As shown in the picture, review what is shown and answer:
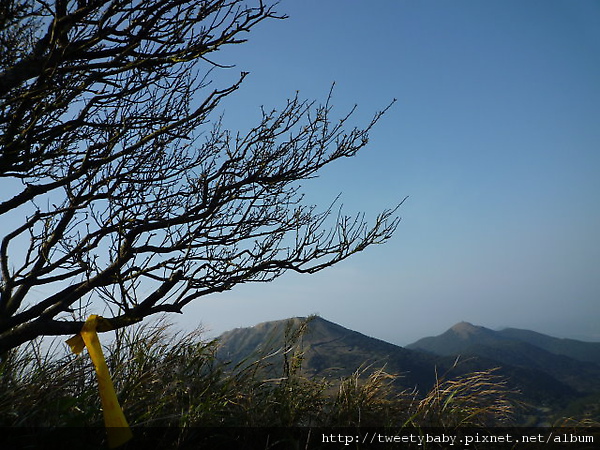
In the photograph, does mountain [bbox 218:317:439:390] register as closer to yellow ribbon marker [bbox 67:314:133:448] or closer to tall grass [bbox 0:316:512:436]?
tall grass [bbox 0:316:512:436]

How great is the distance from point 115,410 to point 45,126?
11.9 feet

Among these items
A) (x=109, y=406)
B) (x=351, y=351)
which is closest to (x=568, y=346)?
(x=351, y=351)

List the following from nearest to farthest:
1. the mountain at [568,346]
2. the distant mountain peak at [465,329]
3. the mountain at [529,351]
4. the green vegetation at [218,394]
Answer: the green vegetation at [218,394]
the mountain at [529,351]
the mountain at [568,346]
the distant mountain peak at [465,329]

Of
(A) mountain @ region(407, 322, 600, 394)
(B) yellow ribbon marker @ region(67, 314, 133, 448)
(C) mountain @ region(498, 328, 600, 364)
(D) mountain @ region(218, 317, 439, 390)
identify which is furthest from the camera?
(C) mountain @ region(498, 328, 600, 364)

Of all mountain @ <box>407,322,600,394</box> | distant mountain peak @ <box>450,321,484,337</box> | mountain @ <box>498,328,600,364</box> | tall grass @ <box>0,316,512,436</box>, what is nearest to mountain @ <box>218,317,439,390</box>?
mountain @ <box>407,322,600,394</box>

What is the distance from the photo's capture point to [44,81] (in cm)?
430

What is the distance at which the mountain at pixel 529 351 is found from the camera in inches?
3209

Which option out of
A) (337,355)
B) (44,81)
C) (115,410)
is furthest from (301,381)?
(337,355)

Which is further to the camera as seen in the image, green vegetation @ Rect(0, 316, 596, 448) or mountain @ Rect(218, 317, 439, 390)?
mountain @ Rect(218, 317, 439, 390)

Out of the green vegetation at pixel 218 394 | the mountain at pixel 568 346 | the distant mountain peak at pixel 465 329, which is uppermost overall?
the green vegetation at pixel 218 394

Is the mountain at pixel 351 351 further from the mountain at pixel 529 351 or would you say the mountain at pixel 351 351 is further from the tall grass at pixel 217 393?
the tall grass at pixel 217 393

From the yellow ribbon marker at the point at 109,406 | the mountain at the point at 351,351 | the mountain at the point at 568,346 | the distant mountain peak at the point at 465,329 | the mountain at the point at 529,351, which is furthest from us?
the distant mountain peak at the point at 465,329

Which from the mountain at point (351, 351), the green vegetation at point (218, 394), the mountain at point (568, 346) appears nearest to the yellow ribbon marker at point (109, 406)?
the green vegetation at point (218, 394)

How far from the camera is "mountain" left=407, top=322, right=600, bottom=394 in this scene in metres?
81.5
